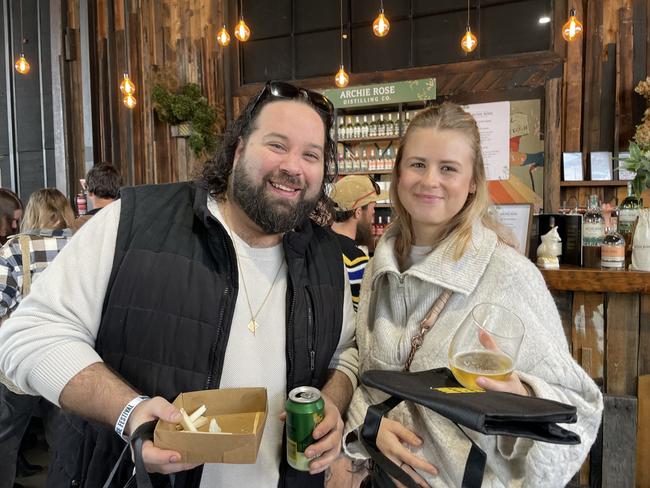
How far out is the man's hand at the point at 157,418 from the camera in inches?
35.0

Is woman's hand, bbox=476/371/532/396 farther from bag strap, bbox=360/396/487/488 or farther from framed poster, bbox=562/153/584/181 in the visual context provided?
framed poster, bbox=562/153/584/181

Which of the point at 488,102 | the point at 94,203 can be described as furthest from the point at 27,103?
the point at 488,102

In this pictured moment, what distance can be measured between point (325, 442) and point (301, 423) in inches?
3.4

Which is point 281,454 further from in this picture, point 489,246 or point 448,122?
point 448,122

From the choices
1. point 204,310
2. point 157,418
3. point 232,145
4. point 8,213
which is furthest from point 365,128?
point 157,418

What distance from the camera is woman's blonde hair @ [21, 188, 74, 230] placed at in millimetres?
2988

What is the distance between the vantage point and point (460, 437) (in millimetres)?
1240

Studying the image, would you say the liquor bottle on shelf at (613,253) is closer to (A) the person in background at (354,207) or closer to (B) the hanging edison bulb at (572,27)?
(A) the person in background at (354,207)

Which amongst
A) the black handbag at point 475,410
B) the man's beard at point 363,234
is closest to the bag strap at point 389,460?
the black handbag at point 475,410

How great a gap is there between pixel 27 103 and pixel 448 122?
911cm

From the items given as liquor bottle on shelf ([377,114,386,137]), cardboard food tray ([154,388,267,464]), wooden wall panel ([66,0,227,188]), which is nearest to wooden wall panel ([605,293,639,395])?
cardboard food tray ([154,388,267,464])

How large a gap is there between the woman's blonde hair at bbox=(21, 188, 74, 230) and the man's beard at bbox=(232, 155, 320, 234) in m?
2.15

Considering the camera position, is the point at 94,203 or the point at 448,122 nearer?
the point at 448,122

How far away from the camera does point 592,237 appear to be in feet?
7.66
